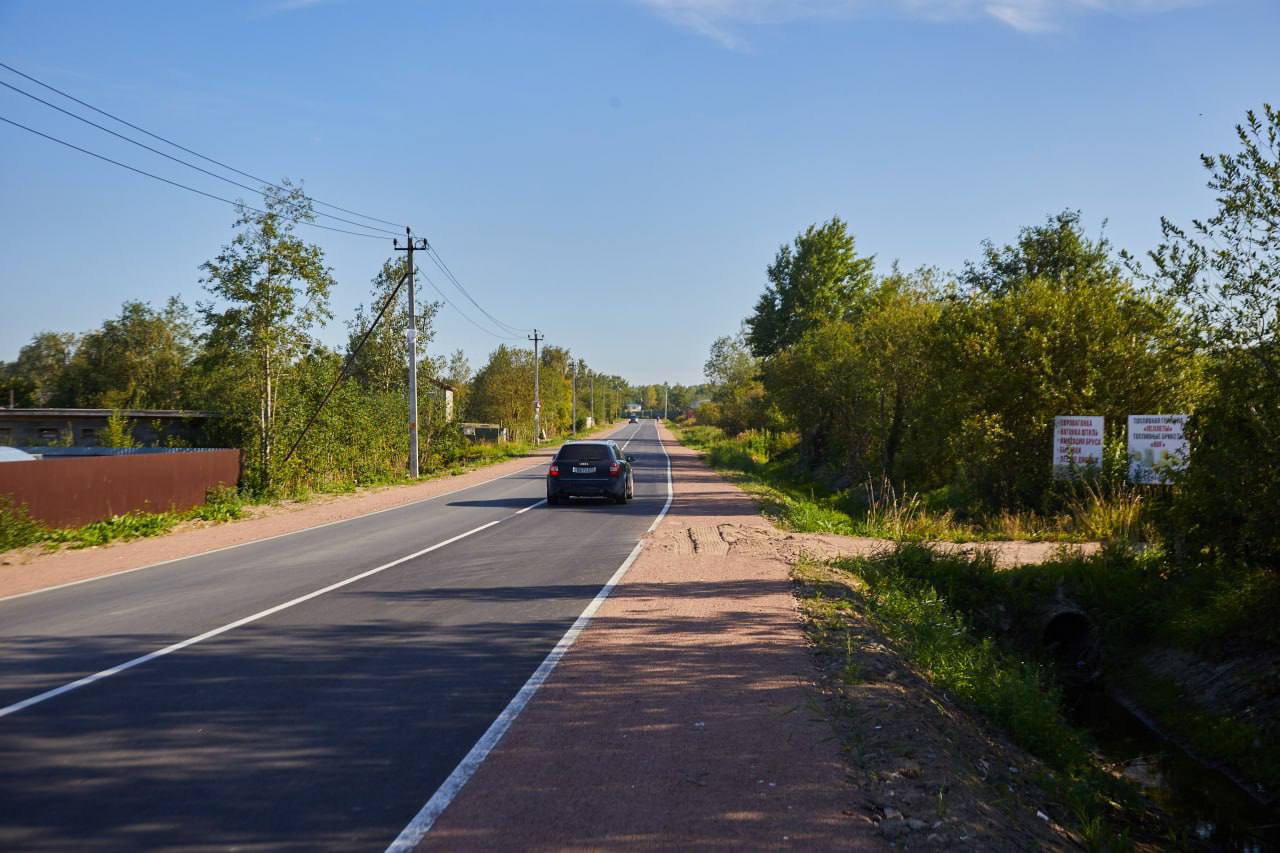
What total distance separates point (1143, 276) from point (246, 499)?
21.1m

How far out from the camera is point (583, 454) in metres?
22.4

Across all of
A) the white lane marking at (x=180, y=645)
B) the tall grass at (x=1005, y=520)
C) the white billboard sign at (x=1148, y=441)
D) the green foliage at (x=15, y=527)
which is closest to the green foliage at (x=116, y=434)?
the green foliage at (x=15, y=527)

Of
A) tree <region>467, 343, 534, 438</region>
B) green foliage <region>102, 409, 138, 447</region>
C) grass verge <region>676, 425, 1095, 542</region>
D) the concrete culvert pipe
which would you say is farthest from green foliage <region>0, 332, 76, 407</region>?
the concrete culvert pipe

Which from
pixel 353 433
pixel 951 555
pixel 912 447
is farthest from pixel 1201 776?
pixel 353 433

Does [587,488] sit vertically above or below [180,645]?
above

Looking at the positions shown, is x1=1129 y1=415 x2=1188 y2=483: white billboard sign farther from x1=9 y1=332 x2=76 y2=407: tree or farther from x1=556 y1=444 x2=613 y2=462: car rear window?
x1=9 y1=332 x2=76 y2=407: tree

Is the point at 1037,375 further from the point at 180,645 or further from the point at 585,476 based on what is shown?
the point at 180,645

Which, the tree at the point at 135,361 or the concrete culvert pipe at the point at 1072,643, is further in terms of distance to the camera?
the tree at the point at 135,361

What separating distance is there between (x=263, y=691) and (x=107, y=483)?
1417 centimetres

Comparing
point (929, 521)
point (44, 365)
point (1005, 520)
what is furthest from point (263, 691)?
point (44, 365)

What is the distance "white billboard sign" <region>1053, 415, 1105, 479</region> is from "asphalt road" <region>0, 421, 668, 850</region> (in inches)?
382

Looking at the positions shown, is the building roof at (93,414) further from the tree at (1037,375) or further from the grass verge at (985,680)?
the grass verge at (985,680)

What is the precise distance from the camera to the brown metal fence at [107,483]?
16172 mm

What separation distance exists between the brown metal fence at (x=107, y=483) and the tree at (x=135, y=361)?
37.6 metres
